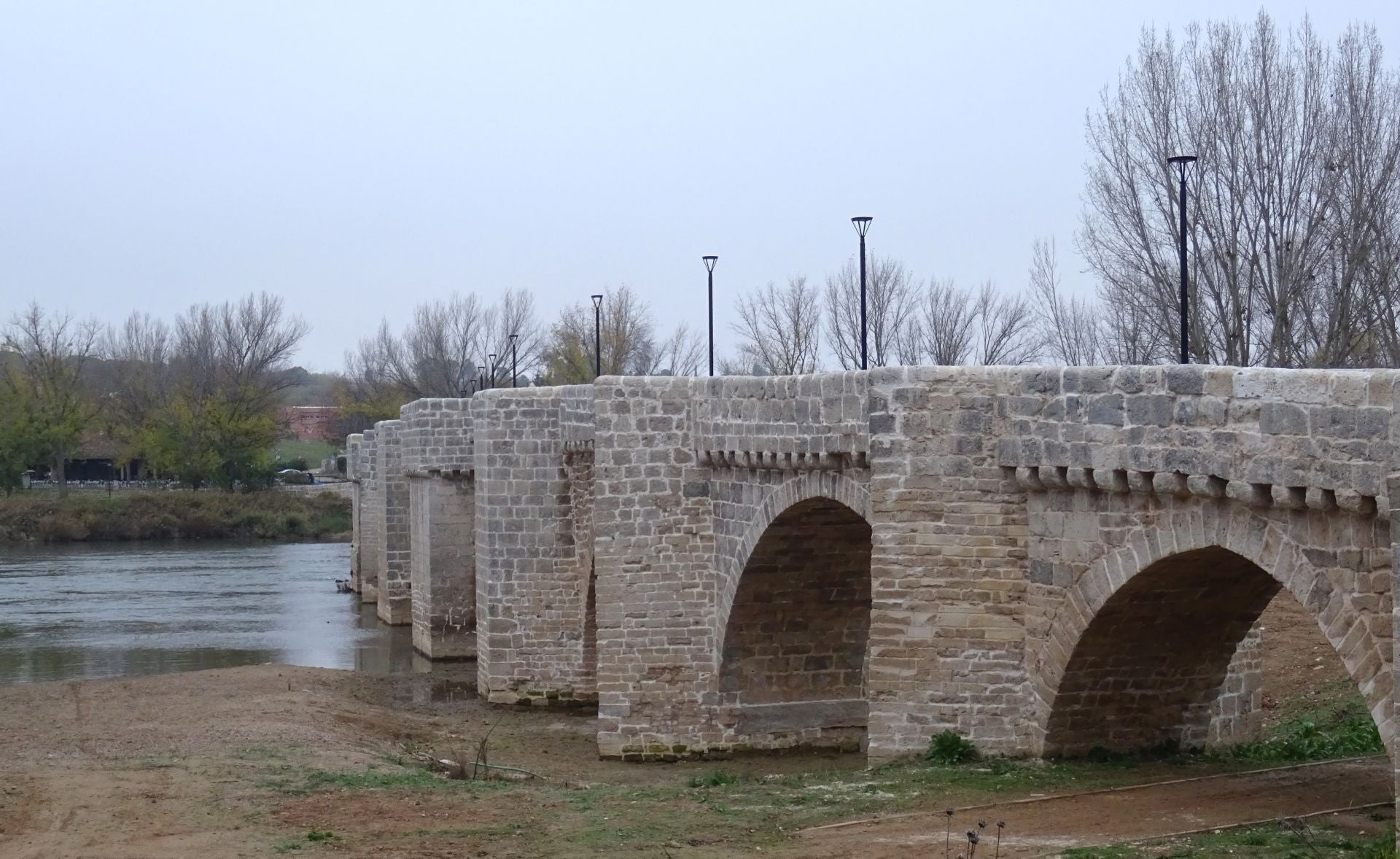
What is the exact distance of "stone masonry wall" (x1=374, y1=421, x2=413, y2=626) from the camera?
1168 inches

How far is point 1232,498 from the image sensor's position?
890cm

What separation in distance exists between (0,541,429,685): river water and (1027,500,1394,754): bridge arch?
1527 centimetres

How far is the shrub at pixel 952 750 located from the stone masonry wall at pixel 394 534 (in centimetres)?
1940

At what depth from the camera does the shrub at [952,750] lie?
11336 mm

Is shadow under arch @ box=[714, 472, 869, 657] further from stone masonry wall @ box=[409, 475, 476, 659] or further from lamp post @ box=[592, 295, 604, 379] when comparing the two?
stone masonry wall @ box=[409, 475, 476, 659]

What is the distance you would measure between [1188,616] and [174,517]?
48983mm

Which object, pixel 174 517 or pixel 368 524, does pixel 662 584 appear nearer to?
pixel 368 524

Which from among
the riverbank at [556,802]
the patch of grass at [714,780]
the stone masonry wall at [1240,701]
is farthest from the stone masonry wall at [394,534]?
the stone masonry wall at [1240,701]

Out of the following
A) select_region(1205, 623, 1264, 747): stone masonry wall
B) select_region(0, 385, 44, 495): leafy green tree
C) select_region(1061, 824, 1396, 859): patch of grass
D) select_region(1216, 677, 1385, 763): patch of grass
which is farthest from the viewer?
select_region(0, 385, 44, 495): leafy green tree

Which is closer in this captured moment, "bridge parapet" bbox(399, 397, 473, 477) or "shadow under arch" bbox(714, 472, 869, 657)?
"shadow under arch" bbox(714, 472, 869, 657)

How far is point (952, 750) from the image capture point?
1138 cm

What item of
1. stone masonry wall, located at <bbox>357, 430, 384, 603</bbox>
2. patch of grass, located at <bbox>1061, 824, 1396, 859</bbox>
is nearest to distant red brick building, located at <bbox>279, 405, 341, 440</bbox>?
stone masonry wall, located at <bbox>357, 430, 384, 603</bbox>

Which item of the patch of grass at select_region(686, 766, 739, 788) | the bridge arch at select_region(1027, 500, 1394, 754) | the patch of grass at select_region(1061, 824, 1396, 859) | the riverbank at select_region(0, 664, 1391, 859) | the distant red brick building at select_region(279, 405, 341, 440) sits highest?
the distant red brick building at select_region(279, 405, 341, 440)

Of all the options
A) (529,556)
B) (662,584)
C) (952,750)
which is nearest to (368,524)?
(529,556)
